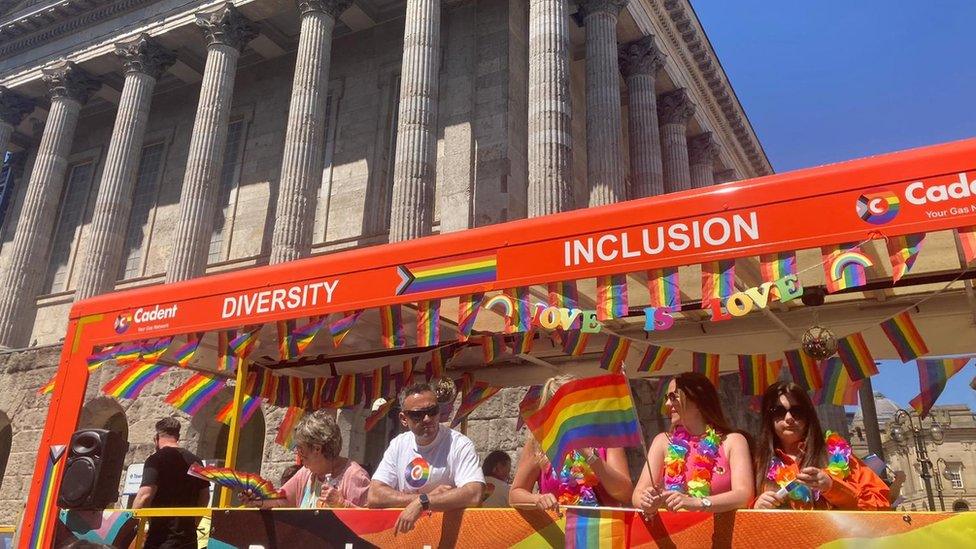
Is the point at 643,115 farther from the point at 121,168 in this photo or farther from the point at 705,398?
the point at 705,398

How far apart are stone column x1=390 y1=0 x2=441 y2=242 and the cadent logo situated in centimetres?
1224

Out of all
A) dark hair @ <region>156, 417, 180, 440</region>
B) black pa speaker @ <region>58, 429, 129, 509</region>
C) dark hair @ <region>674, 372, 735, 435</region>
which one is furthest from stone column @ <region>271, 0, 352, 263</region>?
dark hair @ <region>674, 372, 735, 435</region>

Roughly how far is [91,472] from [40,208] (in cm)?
2307

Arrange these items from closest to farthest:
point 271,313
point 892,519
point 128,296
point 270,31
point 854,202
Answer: point 892,519, point 854,202, point 271,313, point 128,296, point 270,31

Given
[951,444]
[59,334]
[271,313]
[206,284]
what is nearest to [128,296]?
[206,284]

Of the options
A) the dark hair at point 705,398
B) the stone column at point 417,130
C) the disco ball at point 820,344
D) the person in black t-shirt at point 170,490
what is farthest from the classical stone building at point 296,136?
the dark hair at point 705,398

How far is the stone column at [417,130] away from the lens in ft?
52.1

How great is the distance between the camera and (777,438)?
3.51 meters

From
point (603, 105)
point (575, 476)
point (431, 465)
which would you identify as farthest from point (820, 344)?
point (603, 105)

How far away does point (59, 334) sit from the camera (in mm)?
25031

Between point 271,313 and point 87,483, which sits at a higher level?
point 271,313

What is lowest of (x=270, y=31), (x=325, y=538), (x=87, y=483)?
(x=325, y=538)

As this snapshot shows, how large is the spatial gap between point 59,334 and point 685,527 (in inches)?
1082

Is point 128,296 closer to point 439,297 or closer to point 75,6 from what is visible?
point 439,297
